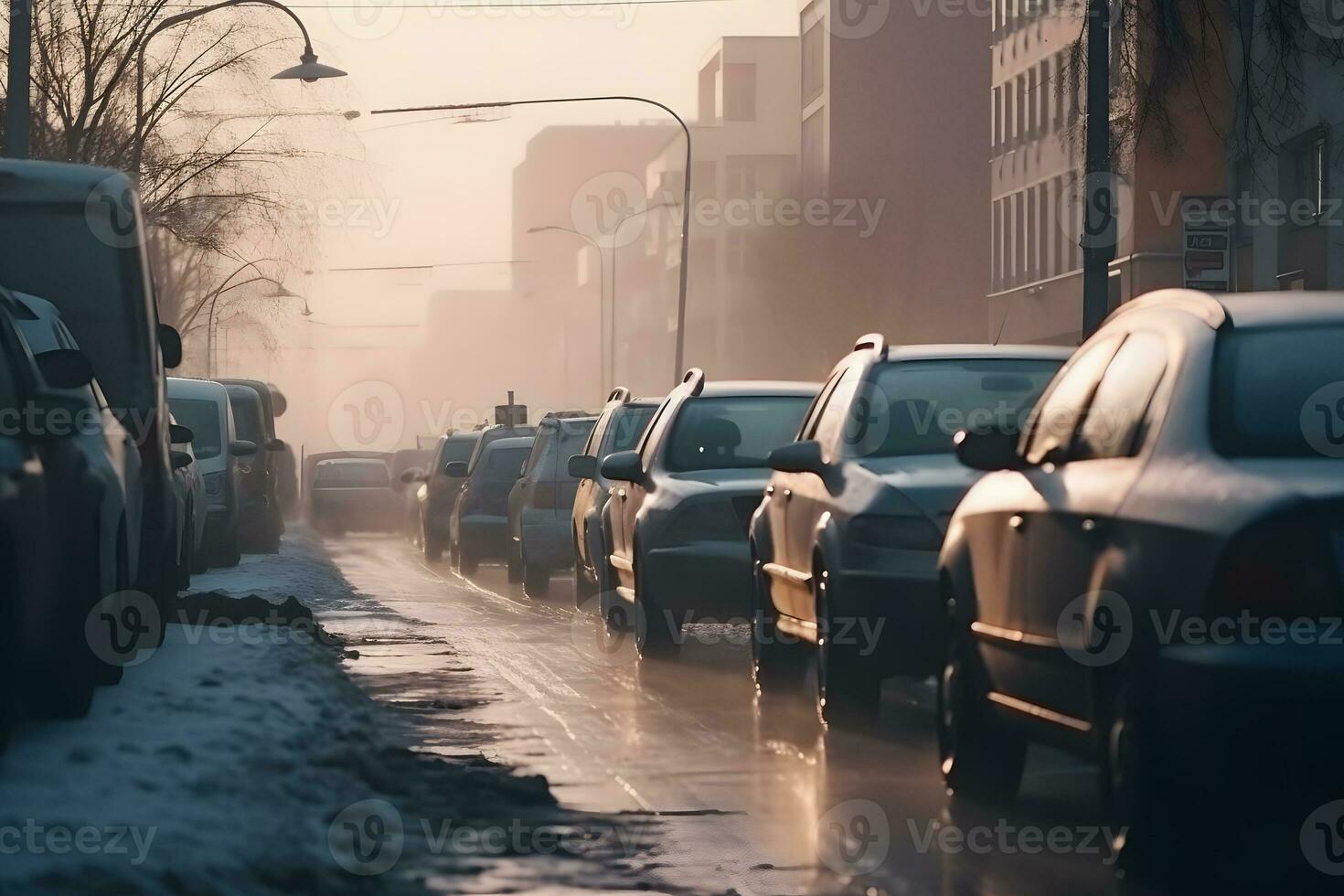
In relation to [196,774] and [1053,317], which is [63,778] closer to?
[196,774]

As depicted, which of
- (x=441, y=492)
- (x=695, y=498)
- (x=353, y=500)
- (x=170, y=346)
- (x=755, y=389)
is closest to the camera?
(x=695, y=498)

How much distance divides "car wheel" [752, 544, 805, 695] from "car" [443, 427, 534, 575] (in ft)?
54.6

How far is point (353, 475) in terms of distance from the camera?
53.5 m

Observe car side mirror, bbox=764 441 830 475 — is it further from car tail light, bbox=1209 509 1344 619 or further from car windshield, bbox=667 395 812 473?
car tail light, bbox=1209 509 1344 619

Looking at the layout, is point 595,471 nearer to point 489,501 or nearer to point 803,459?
point 803,459

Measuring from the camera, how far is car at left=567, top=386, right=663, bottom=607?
A: 18.6m

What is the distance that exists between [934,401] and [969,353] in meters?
0.52

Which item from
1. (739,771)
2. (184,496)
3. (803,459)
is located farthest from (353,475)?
(739,771)

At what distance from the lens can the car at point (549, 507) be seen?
24250 millimetres

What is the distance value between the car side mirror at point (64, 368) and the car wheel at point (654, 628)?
5.66 meters

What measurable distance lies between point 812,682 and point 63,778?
264 inches

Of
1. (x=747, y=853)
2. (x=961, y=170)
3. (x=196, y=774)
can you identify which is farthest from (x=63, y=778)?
(x=961, y=170)

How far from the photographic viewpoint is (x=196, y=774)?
A: 294 inches

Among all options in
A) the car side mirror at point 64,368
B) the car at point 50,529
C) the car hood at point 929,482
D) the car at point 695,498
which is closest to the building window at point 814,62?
the car at point 695,498
